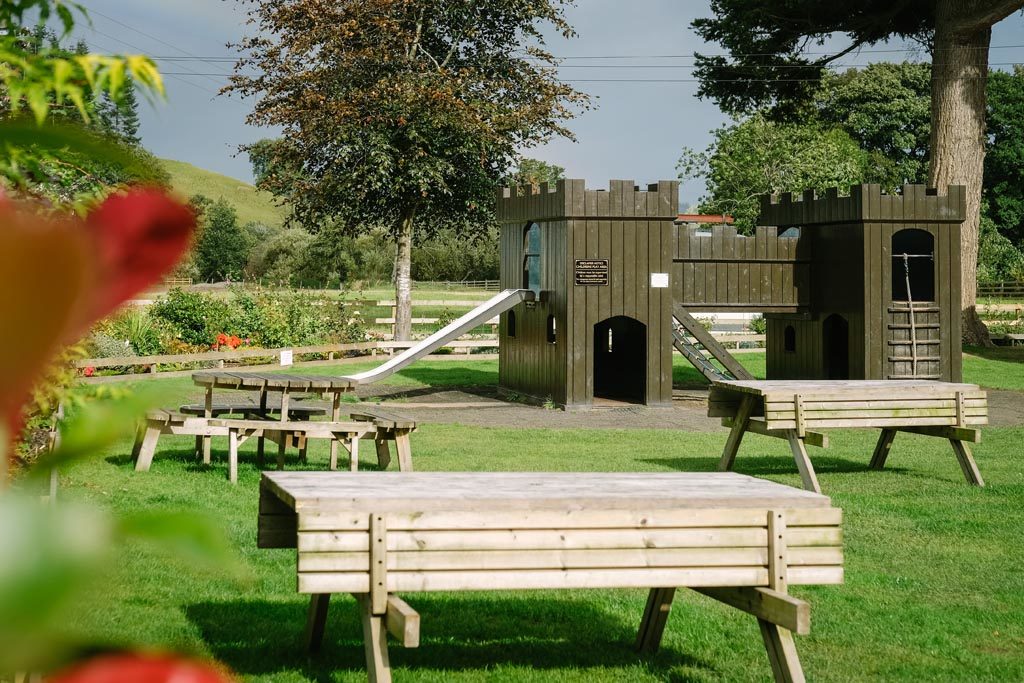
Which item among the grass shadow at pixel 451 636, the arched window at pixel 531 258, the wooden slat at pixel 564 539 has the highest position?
the arched window at pixel 531 258

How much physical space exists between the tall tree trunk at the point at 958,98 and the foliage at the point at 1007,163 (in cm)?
3355

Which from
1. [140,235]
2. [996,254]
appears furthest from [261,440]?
[996,254]

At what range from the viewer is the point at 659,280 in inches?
712

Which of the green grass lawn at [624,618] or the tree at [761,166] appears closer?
the green grass lawn at [624,618]

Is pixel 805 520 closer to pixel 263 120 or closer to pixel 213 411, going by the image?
pixel 213 411

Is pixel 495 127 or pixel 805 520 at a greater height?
pixel 495 127

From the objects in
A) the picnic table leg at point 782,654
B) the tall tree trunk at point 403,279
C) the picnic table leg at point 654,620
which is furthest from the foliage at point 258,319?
the picnic table leg at point 782,654

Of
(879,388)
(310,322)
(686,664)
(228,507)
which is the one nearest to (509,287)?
(310,322)

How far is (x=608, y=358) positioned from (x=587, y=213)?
14.0 feet

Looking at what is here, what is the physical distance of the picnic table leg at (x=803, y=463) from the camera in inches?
385

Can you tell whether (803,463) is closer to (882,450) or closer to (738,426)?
(738,426)

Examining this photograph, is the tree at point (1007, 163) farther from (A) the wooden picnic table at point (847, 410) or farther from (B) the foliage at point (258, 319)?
(A) the wooden picnic table at point (847, 410)

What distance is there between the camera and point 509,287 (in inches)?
814

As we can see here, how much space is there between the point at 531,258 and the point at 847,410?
976 cm
